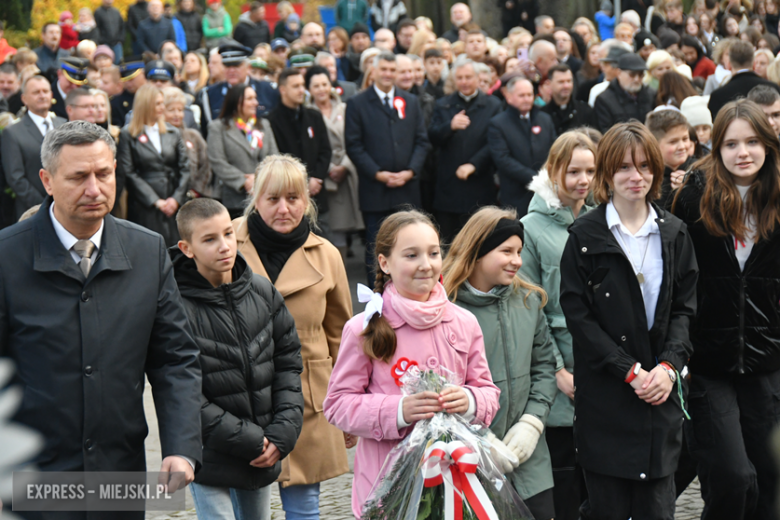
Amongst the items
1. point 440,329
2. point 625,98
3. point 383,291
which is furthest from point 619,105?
point 440,329

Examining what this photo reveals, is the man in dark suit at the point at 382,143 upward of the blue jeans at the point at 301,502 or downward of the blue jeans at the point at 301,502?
upward

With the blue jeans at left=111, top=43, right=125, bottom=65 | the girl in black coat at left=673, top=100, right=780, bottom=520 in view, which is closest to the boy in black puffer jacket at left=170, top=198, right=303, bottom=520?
the girl in black coat at left=673, top=100, right=780, bottom=520

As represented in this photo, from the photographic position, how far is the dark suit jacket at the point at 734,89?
866cm

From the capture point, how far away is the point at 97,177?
10.6 feet

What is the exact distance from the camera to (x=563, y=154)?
5.13 metres

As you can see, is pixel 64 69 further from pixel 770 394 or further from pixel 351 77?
pixel 770 394

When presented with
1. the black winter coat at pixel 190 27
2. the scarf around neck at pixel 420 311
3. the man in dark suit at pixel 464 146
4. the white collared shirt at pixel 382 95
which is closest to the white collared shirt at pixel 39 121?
the white collared shirt at pixel 382 95

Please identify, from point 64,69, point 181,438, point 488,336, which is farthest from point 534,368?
point 64,69

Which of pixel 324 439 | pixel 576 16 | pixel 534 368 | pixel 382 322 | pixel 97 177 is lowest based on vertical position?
pixel 324 439

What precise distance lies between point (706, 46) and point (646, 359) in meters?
15.5

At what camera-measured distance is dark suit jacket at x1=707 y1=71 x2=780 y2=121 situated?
866cm

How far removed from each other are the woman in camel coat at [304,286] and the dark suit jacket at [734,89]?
16.9 ft

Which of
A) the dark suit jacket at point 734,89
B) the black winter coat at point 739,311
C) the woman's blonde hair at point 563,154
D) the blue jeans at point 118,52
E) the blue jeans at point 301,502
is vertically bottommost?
the blue jeans at point 301,502

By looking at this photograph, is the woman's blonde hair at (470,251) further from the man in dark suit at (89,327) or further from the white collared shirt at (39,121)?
the white collared shirt at (39,121)
